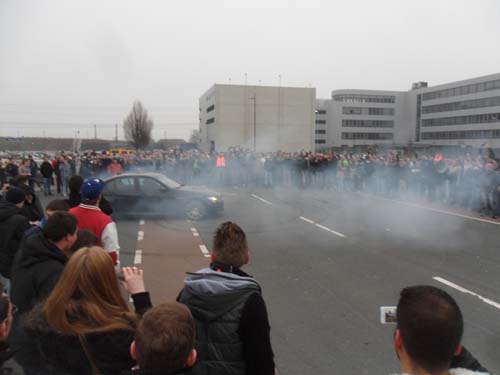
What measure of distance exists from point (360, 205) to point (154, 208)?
24.7ft

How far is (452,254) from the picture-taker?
8.28 m

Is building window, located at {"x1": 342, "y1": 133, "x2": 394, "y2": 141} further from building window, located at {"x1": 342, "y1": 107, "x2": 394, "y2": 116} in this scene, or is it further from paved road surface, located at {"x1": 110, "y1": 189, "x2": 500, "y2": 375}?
paved road surface, located at {"x1": 110, "y1": 189, "x2": 500, "y2": 375}

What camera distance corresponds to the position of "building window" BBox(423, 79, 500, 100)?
7438 cm

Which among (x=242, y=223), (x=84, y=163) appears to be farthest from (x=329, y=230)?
(x=84, y=163)

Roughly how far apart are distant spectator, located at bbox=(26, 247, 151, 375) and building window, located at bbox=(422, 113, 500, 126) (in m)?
82.3

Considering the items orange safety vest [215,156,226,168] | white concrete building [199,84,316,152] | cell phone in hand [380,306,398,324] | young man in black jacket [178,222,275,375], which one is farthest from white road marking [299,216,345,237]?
white concrete building [199,84,316,152]

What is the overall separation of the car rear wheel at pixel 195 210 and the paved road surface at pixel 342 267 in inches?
17.3

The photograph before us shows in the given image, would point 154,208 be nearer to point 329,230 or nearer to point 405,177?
point 329,230

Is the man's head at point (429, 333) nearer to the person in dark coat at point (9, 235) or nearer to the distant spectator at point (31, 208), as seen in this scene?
the person in dark coat at point (9, 235)

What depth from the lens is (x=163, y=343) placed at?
167cm

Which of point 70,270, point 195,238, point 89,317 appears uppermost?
point 70,270

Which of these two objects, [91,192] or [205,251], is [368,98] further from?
[91,192]

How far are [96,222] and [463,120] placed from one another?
3593 inches

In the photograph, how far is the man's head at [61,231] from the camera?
9.53 ft
